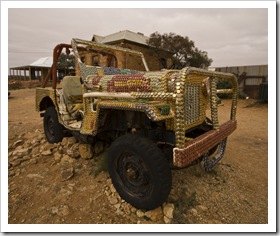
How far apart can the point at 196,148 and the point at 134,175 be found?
29.1 inches

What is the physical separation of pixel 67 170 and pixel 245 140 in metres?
4.14

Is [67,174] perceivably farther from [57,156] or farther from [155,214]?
[155,214]

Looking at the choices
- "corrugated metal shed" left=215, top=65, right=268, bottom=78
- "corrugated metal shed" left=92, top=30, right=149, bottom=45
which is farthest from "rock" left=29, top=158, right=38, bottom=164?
"corrugated metal shed" left=92, top=30, right=149, bottom=45

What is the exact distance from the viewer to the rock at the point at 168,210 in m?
2.07

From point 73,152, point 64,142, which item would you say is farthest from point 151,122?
point 64,142

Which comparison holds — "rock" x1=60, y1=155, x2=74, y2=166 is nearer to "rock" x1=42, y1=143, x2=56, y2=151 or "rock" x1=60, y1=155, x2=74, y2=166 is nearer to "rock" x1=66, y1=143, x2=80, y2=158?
"rock" x1=66, y1=143, x2=80, y2=158

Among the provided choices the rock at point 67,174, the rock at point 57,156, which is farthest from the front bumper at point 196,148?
the rock at point 57,156

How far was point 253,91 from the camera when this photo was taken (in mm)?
12742

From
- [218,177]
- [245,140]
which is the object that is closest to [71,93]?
[218,177]

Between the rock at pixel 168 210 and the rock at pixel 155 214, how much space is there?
51mm

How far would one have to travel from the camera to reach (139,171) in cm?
209

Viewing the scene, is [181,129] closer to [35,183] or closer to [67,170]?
[67,170]

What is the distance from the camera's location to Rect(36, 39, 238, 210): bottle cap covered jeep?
1.81 m

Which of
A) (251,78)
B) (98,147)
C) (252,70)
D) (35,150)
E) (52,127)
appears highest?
(252,70)
